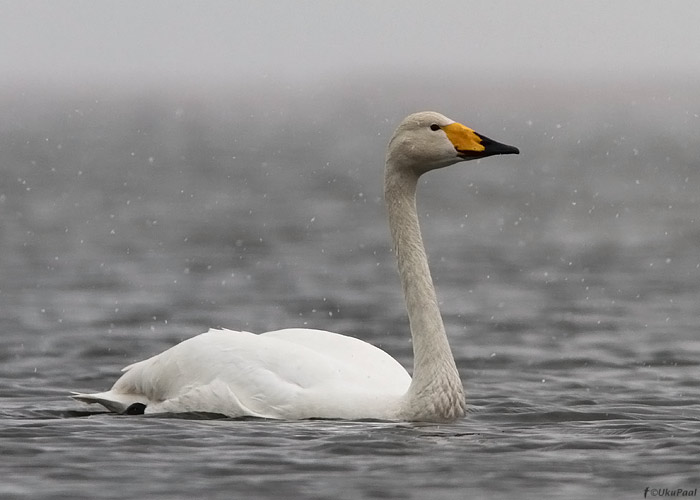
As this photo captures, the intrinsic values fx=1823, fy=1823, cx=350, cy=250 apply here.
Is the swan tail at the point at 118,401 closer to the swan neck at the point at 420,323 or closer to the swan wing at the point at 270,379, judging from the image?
the swan wing at the point at 270,379

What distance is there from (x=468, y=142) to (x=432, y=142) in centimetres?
24

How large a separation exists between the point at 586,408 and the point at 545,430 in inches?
48.7

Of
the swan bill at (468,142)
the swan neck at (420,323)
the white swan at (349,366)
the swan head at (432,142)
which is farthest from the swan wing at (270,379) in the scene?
the swan bill at (468,142)

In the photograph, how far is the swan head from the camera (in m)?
11.7

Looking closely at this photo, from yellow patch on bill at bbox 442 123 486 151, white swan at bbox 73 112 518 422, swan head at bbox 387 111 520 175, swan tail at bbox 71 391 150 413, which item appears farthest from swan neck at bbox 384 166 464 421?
swan tail at bbox 71 391 150 413

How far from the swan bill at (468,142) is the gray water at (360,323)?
175 cm

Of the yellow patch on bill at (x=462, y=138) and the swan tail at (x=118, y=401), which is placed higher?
the yellow patch on bill at (x=462, y=138)

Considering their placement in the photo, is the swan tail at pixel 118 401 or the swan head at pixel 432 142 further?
the swan tail at pixel 118 401

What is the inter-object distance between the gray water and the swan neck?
0.18m

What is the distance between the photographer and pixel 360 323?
58.4 ft

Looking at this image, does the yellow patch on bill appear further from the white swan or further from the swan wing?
the swan wing

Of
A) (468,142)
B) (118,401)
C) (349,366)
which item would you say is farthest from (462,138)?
(118,401)

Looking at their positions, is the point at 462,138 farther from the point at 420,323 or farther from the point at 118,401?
the point at 118,401

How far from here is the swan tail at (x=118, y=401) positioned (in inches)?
482
